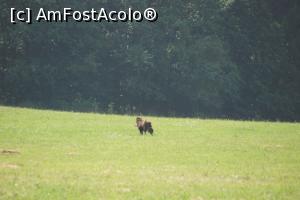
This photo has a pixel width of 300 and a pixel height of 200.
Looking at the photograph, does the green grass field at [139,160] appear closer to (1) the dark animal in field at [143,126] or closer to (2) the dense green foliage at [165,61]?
(1) the dark animal in field at [143,126]

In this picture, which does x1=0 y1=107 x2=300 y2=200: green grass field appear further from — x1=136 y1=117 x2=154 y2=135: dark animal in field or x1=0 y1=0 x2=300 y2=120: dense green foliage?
x1=0 y1=0 x2=300 y2=120: dense green foliage

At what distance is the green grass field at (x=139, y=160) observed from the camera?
14578 mm

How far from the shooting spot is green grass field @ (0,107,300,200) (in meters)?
14.6

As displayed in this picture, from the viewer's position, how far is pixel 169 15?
5916 cm

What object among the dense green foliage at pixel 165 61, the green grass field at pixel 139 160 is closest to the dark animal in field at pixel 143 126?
the green grass field at pixel 139 160

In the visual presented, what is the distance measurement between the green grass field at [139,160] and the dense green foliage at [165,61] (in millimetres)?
21429

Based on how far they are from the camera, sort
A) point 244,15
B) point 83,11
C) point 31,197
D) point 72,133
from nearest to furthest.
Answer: point 31,197 < point 72,133 < point 83,11 < point 244,15

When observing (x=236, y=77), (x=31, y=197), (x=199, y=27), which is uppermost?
(x=199, y=27)

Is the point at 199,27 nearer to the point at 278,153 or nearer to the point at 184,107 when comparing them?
the point at 184,107

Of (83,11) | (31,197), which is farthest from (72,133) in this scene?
(83,11)

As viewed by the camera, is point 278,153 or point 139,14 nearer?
point 278,153

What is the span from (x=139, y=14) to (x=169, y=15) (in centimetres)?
325

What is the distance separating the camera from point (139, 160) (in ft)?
63.4

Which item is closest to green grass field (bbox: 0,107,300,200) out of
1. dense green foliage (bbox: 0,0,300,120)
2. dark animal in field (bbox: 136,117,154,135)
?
dark animal in field (bbox: 136,117,154,135)
